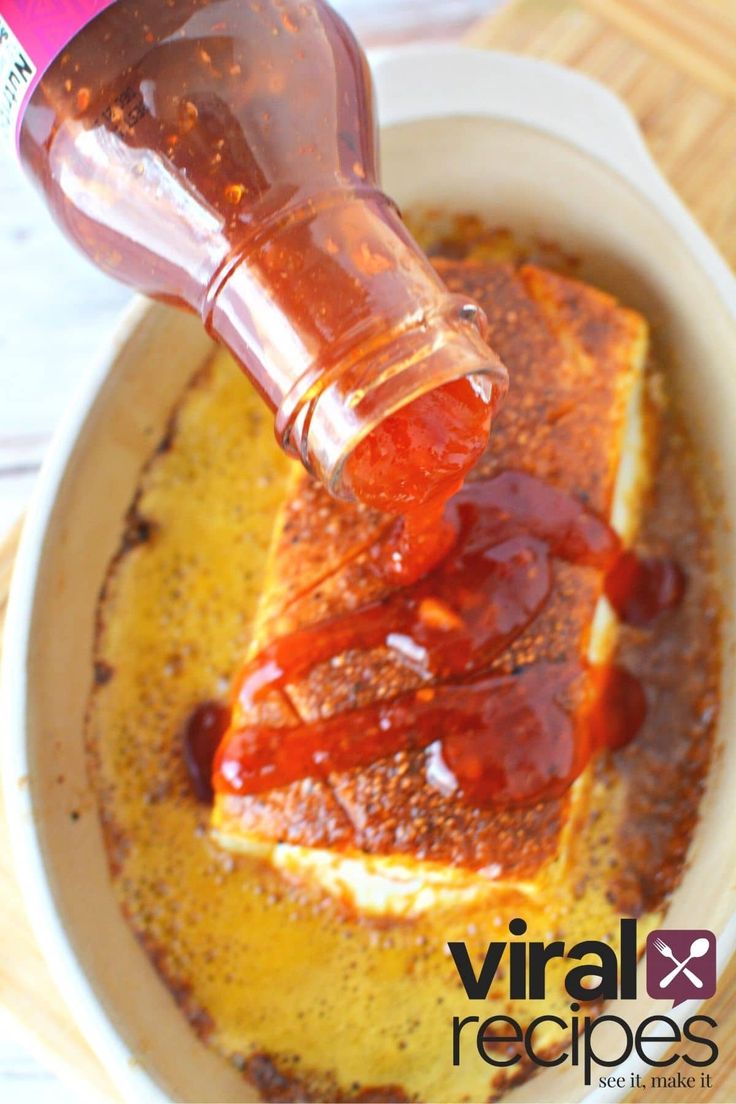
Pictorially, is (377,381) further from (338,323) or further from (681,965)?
(681,965)

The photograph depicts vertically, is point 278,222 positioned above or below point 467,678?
above

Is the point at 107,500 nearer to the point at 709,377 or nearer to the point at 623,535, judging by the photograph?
the point at 623,535

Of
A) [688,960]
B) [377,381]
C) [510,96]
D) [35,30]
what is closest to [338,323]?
[377,381]

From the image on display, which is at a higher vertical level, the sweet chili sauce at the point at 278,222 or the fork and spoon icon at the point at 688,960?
the sweet chili sauce at the point at 278,222

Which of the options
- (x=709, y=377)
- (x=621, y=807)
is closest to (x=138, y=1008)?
(x=621, y=807)

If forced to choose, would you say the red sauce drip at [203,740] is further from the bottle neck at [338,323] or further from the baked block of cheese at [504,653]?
the bottle neck at [338,323]

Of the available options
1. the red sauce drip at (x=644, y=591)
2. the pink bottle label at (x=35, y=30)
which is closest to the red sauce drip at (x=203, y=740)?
the red sauce drip at (x=644, y=591)

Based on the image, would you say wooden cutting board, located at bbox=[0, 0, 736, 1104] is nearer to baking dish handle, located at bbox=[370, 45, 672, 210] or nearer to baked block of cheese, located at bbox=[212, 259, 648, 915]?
baking dish handle, located at bbox=[370, 45, 672, 210]

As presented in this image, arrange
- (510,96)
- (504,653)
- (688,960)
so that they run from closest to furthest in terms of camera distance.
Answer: (688,960)
(504,653)
(510,96)
